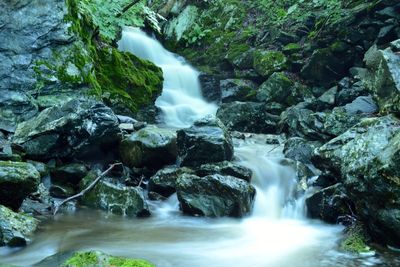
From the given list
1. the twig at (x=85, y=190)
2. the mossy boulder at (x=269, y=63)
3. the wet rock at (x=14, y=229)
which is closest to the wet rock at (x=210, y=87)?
the mossy boulder at (x=269, y=63)

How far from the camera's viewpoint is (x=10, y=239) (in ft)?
16.4

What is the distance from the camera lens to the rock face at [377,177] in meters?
4.83

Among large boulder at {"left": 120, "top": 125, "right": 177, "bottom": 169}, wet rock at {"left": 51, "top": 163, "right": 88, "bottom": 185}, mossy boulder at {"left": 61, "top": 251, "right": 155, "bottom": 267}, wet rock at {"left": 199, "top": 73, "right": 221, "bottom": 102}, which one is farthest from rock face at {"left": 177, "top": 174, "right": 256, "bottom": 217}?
wet rock at {"left": 199, "top": 73, "right": 221, "bottom": 102}

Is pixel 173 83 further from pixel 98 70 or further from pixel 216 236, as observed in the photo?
pixel 216 236

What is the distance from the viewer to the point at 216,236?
6105 mm

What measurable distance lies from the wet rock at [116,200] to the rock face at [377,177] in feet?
10.6

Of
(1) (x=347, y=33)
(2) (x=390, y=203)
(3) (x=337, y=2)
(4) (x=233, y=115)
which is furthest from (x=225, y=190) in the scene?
(3) (x=337, y=2)

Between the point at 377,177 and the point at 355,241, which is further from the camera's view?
the point at 355,241

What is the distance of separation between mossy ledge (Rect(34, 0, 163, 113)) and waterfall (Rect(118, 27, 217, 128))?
1.21m

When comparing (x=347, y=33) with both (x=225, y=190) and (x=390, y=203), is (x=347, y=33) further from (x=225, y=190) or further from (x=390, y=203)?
(x=390, y=203)

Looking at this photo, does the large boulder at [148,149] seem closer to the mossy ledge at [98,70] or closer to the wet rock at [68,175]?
the wet rock at [68,175]

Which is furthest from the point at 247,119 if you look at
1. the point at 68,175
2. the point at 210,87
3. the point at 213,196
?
the point at 68,175

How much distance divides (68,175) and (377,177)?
5.16m

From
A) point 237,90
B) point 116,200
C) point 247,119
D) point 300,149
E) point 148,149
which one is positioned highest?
point 237,90
